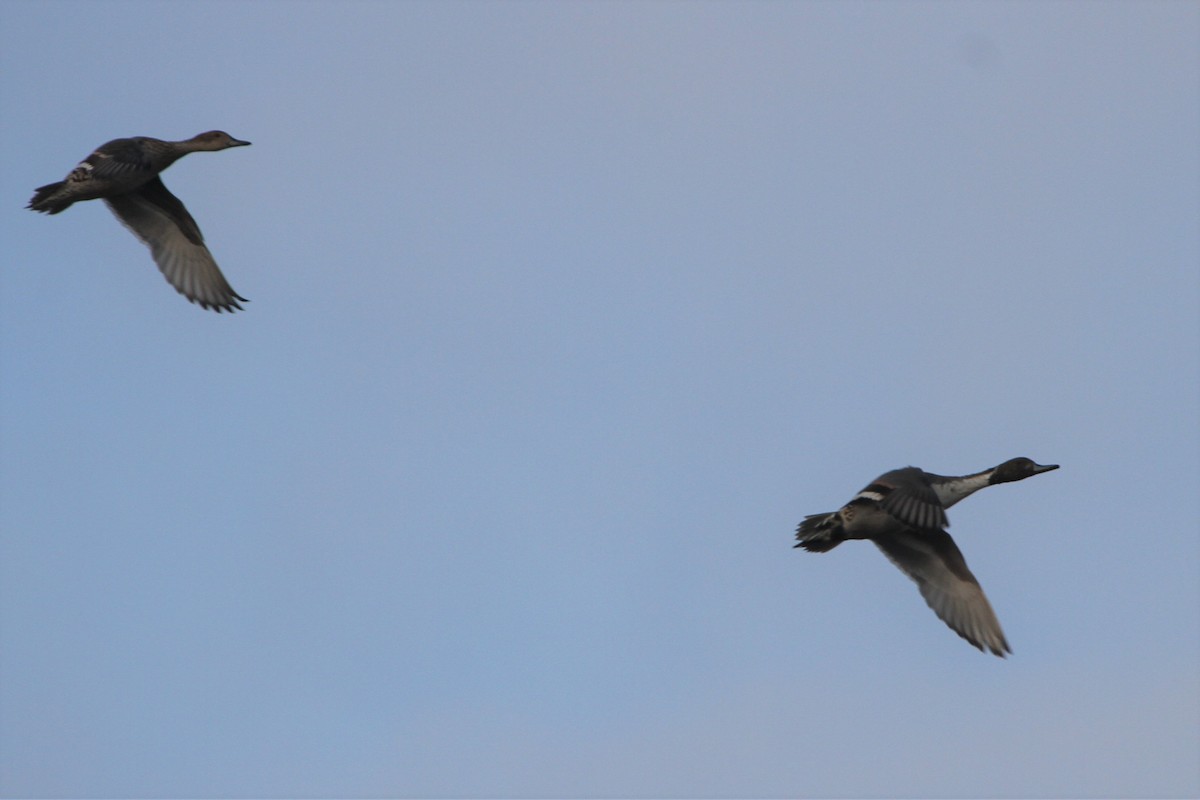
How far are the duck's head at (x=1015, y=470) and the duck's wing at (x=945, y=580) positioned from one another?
3.83ft

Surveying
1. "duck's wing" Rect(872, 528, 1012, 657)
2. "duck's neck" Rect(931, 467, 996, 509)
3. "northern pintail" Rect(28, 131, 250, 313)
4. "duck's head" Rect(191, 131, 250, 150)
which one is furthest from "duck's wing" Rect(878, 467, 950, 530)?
"duck's head" Rect(191, 131, 250, 150)

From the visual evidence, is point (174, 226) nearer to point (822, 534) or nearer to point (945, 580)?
point (822, 534)

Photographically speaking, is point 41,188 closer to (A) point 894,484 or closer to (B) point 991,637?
(A) point 894,484

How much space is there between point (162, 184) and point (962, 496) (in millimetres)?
12156

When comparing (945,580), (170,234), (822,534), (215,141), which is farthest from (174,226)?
(945,580)

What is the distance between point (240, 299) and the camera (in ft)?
76.5

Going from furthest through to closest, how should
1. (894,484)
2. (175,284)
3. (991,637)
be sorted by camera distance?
(175,284)
(991,637)
(894,484)

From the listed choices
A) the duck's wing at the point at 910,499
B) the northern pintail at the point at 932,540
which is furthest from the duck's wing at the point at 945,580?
the duck's wing at the point at 910,499

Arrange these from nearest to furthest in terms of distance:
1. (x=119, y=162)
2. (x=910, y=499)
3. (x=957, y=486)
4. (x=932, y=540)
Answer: (x=910, y=499) < (x=957, y=486) < (x=932, y=540) < (x=119, y=162)

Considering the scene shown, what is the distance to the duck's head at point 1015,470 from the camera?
21786mm

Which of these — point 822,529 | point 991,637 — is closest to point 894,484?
point 822,529

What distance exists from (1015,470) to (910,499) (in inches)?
127

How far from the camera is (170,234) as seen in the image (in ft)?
76.2

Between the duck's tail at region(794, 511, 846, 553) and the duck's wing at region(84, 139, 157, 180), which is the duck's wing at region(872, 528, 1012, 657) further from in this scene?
the duck's wing at region(84, 139, 157, 180)
